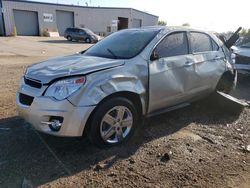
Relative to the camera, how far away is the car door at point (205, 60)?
5.03 meters

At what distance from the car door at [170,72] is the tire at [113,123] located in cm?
44

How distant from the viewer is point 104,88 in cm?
361

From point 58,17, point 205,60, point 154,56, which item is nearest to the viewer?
point 154,56

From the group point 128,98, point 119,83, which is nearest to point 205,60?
point 128,98

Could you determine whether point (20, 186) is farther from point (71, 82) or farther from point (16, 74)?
point (16, 74)

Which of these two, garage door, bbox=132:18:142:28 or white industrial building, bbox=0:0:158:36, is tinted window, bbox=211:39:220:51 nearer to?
white industrial building, bbox=0:0:158:36

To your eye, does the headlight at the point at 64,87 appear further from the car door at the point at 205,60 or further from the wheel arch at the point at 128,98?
the car door at the point at 205,60

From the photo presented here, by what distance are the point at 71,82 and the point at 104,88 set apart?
430 mm

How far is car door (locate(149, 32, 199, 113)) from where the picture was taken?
4.26m

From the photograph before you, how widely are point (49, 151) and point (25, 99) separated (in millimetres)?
784

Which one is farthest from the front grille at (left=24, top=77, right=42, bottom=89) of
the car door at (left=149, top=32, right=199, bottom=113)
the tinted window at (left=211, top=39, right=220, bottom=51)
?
the tinted window at (left=211, top=39, right=220, bottom=51)

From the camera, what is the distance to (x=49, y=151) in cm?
384

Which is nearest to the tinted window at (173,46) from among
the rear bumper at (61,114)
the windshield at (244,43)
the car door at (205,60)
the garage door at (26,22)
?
the car door at (205,60)

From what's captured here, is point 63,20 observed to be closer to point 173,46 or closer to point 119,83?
point 173,46
